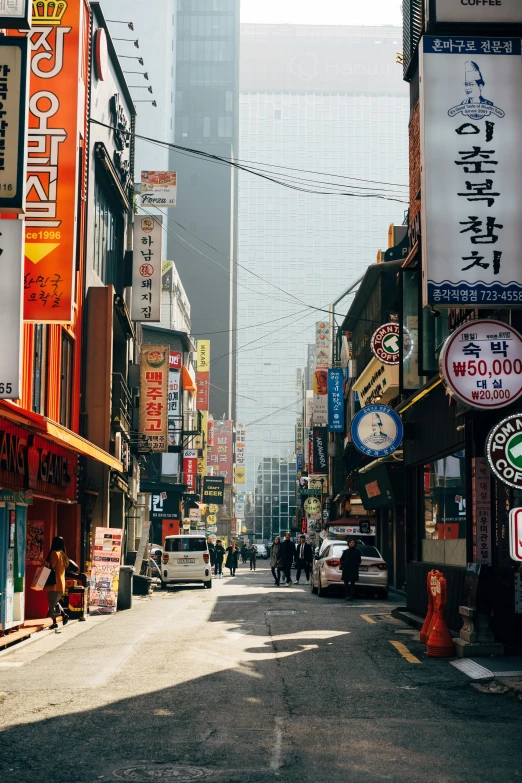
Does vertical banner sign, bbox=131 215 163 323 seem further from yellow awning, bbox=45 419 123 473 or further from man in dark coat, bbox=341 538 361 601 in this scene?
yellow awning, bbox=45 419 123 473

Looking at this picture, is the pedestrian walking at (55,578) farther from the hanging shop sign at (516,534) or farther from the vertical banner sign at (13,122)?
the hanging shop sign at (516,534)

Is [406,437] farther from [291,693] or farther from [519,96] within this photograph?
[291,693]

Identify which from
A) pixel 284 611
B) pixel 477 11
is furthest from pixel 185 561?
pixel 477 11

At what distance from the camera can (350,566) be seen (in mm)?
25438

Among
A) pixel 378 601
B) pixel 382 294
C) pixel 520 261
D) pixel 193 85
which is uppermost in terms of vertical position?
pixel 193 85

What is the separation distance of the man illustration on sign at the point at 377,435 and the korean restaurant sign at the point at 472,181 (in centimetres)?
1166

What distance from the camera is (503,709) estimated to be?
9.82 meters

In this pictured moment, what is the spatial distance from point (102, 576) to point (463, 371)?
40.1 ft

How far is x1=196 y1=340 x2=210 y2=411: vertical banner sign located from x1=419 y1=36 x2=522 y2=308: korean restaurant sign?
287ft

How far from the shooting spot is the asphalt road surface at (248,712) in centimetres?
723

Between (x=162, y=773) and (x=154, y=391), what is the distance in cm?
3399

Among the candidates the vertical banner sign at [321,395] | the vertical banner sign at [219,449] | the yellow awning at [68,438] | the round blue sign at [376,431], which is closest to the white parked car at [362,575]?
the round blue sign at [376,431]

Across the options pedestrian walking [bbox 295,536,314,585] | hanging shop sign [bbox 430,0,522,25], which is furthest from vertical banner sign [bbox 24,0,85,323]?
pedestrian walking [bbox 295,536,314,585]

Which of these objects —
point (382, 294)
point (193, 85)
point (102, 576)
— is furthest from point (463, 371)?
point (193, 85)
